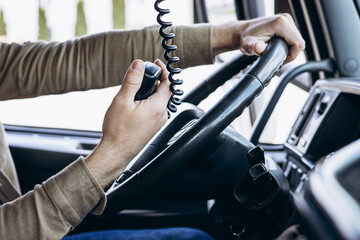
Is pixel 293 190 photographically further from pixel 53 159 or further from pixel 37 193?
pixel 53 159

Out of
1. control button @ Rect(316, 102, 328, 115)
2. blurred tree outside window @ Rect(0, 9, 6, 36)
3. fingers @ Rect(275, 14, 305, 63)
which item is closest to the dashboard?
control button @ Rect(316, 102, 328, 115)

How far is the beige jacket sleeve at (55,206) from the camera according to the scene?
854mm

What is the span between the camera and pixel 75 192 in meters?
0.85

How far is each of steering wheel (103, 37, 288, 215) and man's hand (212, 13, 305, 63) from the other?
0.22 ft

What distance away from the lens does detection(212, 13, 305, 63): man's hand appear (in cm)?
96

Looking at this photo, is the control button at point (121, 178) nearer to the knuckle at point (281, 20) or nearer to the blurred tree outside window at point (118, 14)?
the knuckle at point (281, 20)

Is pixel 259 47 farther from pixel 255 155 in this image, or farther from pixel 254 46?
pixel 255 155

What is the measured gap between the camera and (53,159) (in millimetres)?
1935

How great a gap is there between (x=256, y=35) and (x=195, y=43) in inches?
8.9

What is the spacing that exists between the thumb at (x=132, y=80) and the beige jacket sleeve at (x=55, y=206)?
0.17 m

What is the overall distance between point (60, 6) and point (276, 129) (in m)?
0.99

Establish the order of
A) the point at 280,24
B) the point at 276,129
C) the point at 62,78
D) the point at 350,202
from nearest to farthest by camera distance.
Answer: the point at 350,202
the point at 280,24
the point at 62,78
the point at 276,129

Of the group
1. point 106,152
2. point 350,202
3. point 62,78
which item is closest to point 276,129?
point 62,78

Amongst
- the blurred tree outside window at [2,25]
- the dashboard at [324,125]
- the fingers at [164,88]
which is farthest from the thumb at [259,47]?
the blurred tree outside window at [2,25]
